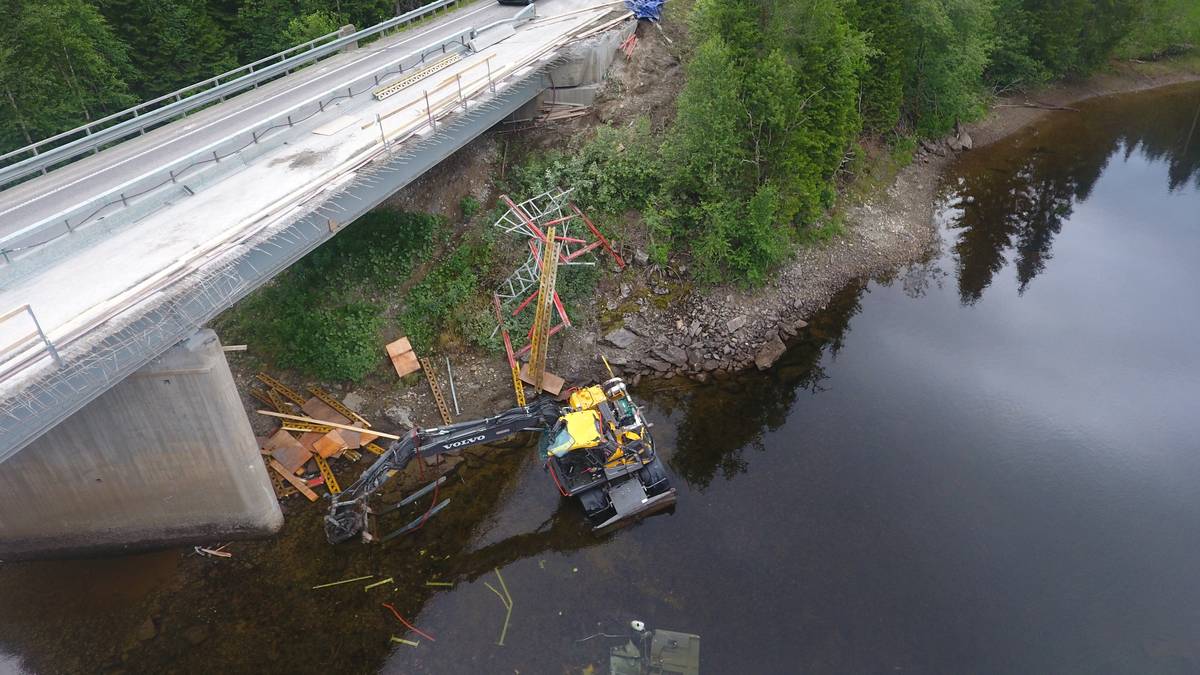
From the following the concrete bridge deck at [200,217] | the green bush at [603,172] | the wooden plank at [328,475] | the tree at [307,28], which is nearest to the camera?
the concrete bridge deck at [200,217]

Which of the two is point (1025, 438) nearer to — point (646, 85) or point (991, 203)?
point (991, 203)

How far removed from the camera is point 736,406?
86.5ft

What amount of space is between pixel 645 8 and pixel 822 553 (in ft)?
92.4

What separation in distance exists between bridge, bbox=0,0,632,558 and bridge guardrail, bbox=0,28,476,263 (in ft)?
0.19

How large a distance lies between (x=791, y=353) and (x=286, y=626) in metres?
21.3

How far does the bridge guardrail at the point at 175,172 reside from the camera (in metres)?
17.5

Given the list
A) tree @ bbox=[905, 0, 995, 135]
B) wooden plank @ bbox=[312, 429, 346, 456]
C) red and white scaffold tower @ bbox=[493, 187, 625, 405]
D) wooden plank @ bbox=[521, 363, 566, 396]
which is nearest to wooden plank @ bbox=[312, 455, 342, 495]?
wooden plank @ bbox=[312, 429, 346, 456]

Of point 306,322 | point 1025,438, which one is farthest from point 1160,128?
point 306,322

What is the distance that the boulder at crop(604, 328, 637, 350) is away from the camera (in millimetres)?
27297

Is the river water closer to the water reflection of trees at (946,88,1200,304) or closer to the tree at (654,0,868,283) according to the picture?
the tree at (654,0,868,283)

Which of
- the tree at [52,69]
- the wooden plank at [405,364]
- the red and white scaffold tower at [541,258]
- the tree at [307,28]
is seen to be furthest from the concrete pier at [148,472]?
the tree at [307,28]

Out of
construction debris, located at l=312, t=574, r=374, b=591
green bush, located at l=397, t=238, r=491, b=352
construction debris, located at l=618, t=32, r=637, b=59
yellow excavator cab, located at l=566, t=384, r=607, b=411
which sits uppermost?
construction debris, located at l=618, t=32, r=637, b=59

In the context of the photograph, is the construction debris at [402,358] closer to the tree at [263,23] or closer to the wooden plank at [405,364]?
the wooden plank at [405,364]

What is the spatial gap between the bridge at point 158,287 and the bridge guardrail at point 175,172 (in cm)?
6
